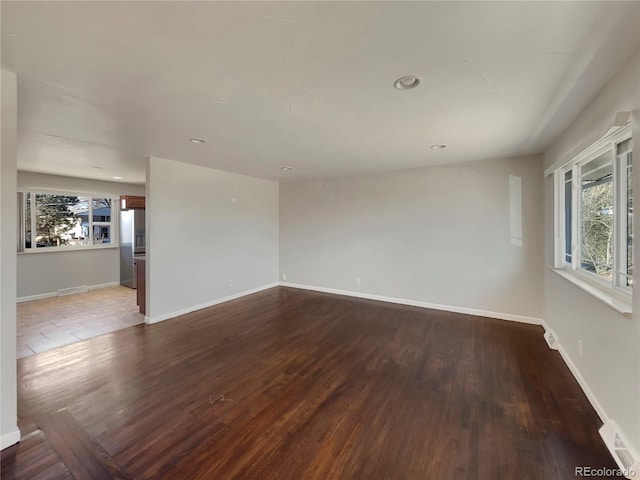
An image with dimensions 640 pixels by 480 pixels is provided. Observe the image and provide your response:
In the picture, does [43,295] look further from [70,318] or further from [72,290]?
[70,318]

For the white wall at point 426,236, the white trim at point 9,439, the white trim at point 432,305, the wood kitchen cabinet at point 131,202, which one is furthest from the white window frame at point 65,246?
the white trim at point 9,439

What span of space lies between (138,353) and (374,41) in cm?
368

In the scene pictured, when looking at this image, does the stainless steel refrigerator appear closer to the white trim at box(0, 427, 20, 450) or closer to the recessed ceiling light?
the white trim at box(0, 427, 20, 450)

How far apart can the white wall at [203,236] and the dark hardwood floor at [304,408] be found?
3.30 ft

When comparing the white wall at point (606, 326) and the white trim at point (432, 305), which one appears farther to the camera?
the white trim at point (432, 305)

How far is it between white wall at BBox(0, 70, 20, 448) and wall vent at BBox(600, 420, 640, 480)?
149 inches

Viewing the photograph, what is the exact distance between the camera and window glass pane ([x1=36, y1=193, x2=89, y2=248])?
5.38 meters

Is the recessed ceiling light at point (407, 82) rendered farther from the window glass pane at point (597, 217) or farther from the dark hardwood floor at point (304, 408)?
the dark hardwood floor at point (304, 408)

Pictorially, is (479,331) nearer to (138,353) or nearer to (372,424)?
(372,424)

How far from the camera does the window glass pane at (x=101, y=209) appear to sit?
6176 millimetres

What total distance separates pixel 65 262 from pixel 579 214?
28.3 ft

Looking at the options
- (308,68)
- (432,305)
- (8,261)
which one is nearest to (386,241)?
(432,305)

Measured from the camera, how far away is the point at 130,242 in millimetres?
6109

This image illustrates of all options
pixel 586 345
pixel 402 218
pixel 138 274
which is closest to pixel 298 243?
pixel 402 218
